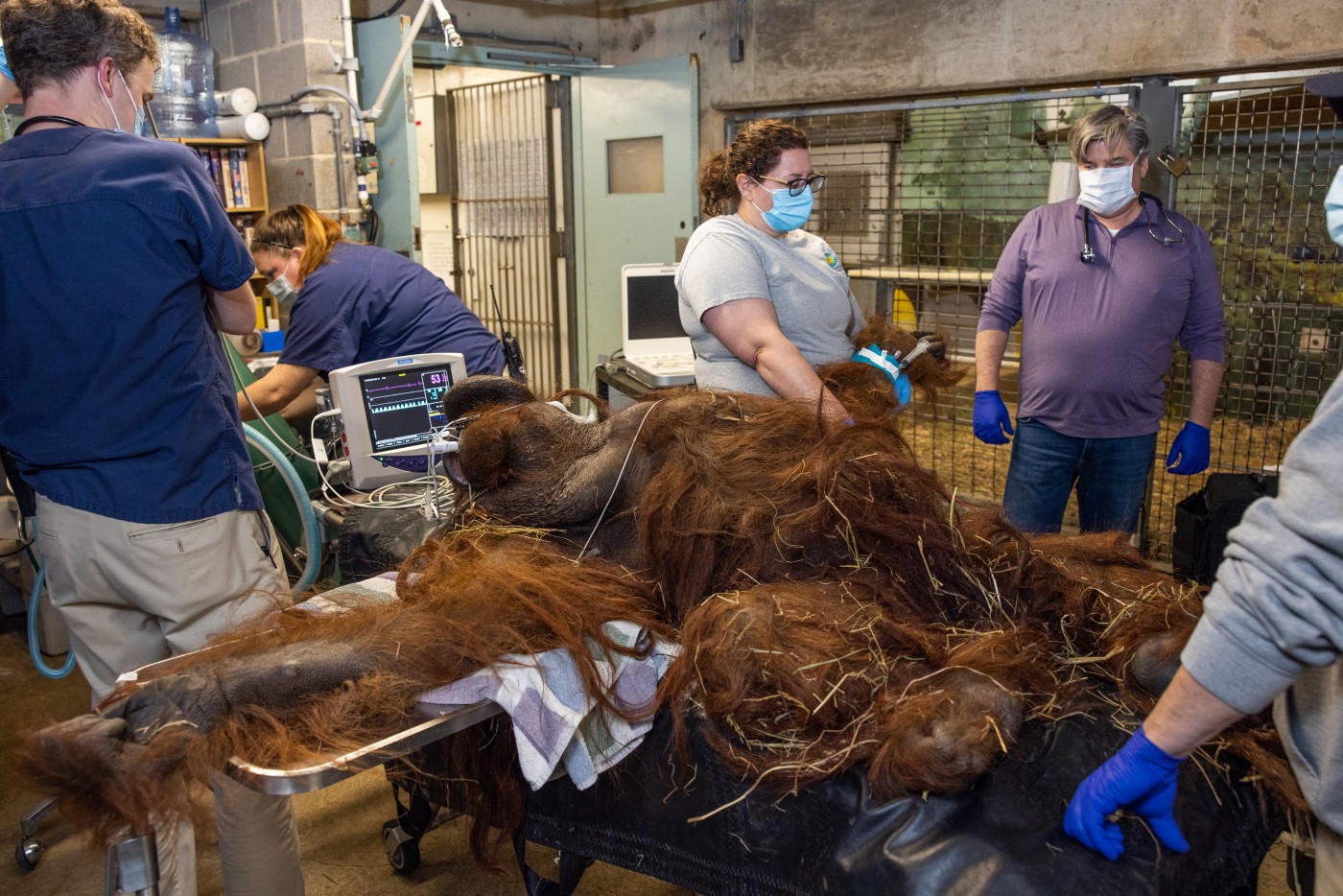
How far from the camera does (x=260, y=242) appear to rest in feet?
9.84

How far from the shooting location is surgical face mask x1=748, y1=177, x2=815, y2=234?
2434mm

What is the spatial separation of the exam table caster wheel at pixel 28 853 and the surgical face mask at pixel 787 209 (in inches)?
Result: 88.6

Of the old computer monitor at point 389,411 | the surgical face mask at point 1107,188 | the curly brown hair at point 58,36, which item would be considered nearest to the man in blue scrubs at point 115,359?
the curly brown hair at point 58,36

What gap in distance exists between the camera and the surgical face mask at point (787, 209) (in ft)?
7.98

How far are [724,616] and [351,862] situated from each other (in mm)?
1453

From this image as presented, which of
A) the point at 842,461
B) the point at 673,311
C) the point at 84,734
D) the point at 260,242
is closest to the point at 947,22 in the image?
the point at 673,311

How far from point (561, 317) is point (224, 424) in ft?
14.5

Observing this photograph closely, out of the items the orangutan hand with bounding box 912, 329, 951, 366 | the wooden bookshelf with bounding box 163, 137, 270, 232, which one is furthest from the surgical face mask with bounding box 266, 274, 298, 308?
the wooden bookshelf with bounding box 163, 137, 270, 232

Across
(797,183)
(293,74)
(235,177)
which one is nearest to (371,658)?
(797,183)

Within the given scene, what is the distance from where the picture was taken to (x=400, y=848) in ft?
7.29

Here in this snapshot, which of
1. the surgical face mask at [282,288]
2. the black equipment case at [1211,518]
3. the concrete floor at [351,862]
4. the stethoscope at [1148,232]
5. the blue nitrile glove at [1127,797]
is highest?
the stethoscope at [1148,232]

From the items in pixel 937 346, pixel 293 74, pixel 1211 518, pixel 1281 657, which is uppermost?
pixel 293 74

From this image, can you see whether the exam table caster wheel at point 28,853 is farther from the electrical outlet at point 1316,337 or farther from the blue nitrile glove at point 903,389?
the electrical outlet at point 1316,337

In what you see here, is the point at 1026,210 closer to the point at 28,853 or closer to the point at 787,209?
the point at 787,209
